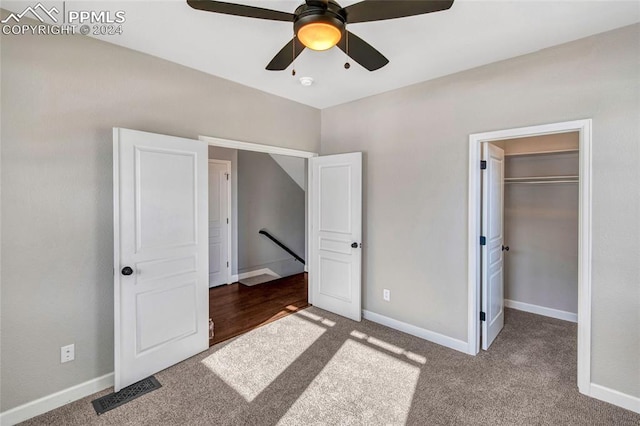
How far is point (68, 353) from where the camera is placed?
2227 millimetres

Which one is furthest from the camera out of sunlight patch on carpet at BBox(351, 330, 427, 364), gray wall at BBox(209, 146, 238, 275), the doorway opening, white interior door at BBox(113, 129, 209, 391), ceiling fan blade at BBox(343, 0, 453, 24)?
gray wall at BBox(209, 146, 238, 275)

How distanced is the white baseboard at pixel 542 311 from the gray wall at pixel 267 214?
377 centimetres

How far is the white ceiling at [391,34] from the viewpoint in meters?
1.95

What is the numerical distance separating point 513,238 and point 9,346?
17.0 ft

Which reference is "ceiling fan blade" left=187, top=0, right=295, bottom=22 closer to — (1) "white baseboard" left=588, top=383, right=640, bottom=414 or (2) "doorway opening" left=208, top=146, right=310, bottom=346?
(2) "doorway opening" left=208, top=146, right=310, bottom=346

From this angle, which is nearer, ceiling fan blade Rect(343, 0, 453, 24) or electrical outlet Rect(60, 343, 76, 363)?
ceiling fan blade Rect(343, 0, 453, 24)

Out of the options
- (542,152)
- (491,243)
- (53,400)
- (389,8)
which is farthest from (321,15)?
(542,152)

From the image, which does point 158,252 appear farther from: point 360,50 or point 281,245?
point 281,245

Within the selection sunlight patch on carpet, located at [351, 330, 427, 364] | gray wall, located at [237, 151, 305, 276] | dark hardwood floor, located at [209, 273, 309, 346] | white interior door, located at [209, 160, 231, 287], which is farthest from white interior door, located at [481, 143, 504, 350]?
white interior door, located at [209, 160, 231, 287]

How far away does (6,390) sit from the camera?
1.98 metres

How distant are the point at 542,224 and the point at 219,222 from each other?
15.7ft

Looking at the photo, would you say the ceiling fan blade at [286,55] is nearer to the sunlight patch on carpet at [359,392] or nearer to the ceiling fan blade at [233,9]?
the ceiling fan blade at [233,9]

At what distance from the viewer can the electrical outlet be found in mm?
2201

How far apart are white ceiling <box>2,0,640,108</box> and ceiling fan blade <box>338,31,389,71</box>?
13.2 inches
